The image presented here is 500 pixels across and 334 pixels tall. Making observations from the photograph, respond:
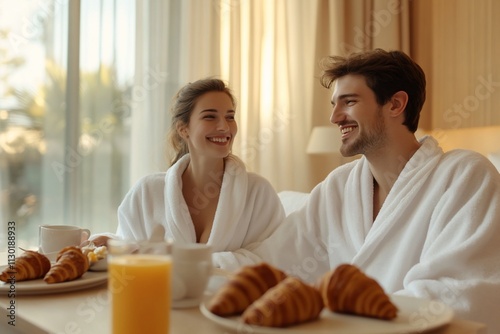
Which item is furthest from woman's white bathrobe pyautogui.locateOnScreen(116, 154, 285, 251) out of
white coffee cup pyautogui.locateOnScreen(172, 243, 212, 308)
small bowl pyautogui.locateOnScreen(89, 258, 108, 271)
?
white coffee cup pyautogui.locateOnScreen(172, 243, 212, 308)

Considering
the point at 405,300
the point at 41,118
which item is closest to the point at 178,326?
the point at 405,300

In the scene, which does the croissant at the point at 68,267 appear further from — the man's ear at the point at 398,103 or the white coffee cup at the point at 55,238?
the man's ear at the point at 398,103

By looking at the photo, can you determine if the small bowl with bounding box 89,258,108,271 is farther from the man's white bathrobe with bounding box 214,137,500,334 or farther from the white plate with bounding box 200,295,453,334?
the man's white bathrobe with bounding box 214,137,500,334

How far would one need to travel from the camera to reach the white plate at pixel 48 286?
1.04m

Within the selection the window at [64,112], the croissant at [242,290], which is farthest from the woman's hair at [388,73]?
the window at [64,112]

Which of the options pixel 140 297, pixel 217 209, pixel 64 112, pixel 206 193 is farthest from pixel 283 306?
pixel 64 112

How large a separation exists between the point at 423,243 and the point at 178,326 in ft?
2.61

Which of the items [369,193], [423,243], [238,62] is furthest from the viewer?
[238,62]

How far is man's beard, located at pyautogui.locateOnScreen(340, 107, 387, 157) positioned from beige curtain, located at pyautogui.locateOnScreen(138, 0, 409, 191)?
1887mm

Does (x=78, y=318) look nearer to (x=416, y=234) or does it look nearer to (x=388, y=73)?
(x=416, y=234)

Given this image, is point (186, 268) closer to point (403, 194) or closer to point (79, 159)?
point (403, 194)

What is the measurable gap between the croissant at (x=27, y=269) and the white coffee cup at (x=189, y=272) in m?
0.35

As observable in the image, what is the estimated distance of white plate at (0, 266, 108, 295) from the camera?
1035 millimetres

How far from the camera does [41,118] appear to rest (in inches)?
109
